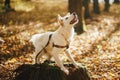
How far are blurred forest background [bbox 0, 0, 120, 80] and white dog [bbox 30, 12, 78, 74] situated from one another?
178cm

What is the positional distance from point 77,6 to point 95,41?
8.37ft

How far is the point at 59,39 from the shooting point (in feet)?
20.5

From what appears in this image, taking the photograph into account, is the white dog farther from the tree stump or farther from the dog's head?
the tree stump

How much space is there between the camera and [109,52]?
11219 millimetres

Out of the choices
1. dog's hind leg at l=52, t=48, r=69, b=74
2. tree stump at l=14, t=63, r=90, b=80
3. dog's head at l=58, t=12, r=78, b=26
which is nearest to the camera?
dog's head at l=58, t=12, r=78, b=26

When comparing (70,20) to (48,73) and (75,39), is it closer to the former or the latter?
(48,73)

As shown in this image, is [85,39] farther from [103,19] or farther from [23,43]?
[103,19]

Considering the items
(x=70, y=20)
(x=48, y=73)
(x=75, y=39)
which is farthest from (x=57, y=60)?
(x=75, y=39)

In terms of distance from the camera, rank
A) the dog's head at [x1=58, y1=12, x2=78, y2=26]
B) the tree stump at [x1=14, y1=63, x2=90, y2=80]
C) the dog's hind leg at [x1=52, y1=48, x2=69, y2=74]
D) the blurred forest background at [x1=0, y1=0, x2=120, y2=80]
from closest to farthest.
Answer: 1. the dog's head at [x1=58, y1=12, x2=78, y2=26]
2. the dog's hind leg at [x1=52, y1=48, x2=69, y2=74]
3. the tree stump at [x1=14, y1=63, x2=90, y2=80]
4. the blurred forest background at [x1=0, y1=0, x2=120, y2=80]

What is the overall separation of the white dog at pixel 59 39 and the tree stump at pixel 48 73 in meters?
0.22

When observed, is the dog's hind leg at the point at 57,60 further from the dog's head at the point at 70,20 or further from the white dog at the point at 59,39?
the dog's head at the point at 70,20

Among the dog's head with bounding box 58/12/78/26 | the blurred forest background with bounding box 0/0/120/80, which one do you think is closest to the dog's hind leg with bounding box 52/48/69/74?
the dog's head with bounding box 58/12/78/26

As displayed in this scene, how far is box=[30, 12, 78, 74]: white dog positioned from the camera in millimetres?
6043

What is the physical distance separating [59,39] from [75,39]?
7438mm
